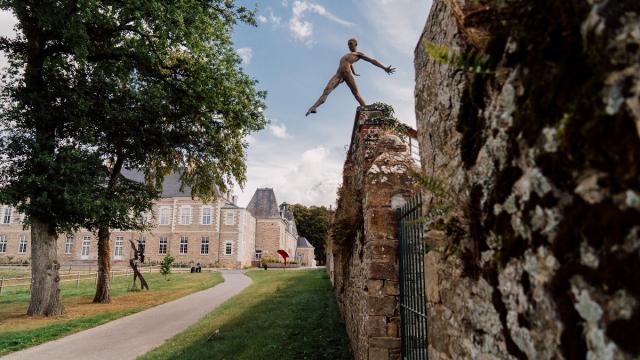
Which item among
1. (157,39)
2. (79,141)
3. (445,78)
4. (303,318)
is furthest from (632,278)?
(79,141)

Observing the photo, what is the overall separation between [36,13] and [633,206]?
14762mm

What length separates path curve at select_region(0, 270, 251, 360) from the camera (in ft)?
27.3

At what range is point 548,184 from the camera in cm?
125

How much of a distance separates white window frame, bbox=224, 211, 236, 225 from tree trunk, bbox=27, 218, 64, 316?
36269 millimetres

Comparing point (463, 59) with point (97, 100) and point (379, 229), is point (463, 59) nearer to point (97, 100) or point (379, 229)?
point (379, 229)

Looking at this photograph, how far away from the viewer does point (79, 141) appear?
44.3ft

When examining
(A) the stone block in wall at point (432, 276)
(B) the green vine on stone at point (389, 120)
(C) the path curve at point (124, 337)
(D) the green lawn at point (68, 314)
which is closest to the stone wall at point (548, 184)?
(A) the stone block in wall at point (432, 276)

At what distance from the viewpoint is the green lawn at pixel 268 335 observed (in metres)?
7.10

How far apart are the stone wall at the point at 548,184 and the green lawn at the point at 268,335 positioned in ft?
18.1

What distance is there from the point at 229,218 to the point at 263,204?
8931 mm

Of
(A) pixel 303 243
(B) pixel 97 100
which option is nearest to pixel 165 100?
(B) pixel 97 100

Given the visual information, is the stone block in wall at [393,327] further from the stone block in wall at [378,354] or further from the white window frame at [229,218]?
the white window frame at [229,218]

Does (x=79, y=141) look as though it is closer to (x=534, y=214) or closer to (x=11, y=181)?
(x=11, y=181)

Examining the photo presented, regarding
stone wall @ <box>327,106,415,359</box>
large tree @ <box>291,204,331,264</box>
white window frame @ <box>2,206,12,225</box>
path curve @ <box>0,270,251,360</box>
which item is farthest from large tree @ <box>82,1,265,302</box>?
large tree @ <box>291,204,331,264</box>
